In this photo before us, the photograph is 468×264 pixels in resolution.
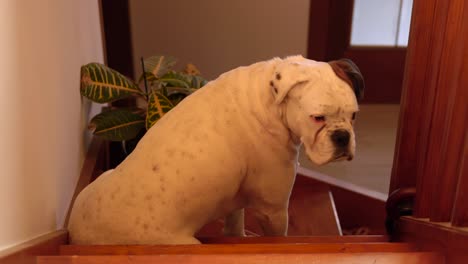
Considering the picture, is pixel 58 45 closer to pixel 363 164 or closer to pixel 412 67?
pixel 412 67

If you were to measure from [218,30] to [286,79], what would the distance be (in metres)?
2.17

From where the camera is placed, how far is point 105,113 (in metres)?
2.05

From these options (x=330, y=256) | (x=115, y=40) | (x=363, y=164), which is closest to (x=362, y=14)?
(x=363, y=164)

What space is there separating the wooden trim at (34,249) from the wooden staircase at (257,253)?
25 millimetres

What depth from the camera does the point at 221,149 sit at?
4.61 feet

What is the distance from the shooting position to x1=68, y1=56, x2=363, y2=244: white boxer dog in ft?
4.43

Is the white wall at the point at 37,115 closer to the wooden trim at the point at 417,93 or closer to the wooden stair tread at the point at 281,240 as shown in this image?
the wooden stair tread at the point at 281,240

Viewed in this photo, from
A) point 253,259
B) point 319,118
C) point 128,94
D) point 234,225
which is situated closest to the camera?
point 253,259

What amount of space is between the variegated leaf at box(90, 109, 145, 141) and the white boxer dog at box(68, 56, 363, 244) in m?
0.57

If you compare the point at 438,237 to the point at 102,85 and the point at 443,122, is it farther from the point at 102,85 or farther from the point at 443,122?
the point at 102,85

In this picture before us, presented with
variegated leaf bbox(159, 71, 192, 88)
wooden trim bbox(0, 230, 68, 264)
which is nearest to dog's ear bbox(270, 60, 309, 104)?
wooden trim bbox(0, 230, 68, 264)

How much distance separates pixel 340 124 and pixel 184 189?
447mm

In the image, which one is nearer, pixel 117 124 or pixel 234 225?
pixel 234 225

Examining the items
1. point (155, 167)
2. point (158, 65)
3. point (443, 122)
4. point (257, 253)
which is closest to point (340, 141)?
point (443, 122)
